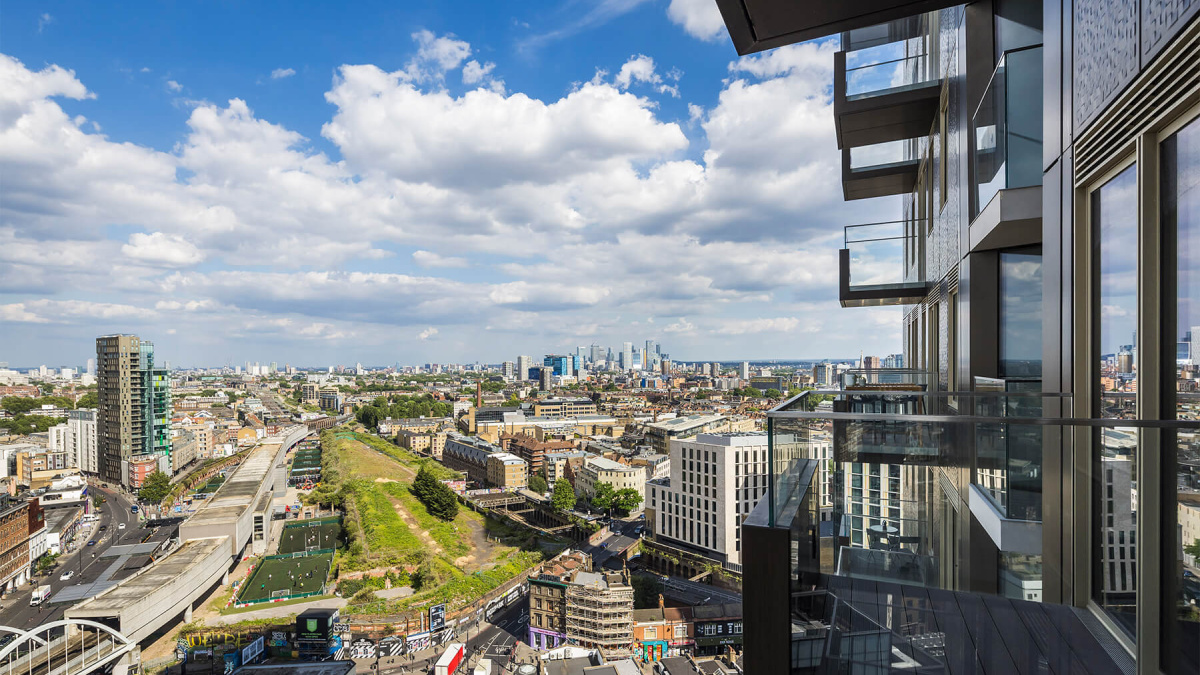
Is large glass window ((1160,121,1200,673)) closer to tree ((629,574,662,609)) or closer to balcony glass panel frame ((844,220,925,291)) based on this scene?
balcony glass panel frame ((844,220,925,291))

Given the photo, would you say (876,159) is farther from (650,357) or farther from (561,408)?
(650,357)

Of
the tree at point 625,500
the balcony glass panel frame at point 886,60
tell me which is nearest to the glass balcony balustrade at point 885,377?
the balcony glass panel frame at point 886,60

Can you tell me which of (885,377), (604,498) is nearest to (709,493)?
(604,498)

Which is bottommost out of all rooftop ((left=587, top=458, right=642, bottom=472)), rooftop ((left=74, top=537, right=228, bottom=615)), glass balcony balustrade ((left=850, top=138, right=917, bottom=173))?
rooftop ((left=74, top=537, right=228, bottom=615))

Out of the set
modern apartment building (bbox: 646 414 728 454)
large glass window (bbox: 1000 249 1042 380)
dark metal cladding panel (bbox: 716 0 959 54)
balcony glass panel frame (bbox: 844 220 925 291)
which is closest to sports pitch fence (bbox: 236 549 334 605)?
modern apartment building (bbox: 646 414 728 454)

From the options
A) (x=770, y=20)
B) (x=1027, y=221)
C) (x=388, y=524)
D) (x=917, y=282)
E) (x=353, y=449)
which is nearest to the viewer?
(x=770, y=20)

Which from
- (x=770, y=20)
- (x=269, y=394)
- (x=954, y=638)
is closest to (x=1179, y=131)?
(x=770, y=20)

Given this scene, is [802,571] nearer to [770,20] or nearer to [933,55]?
[770,20]
